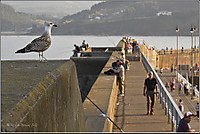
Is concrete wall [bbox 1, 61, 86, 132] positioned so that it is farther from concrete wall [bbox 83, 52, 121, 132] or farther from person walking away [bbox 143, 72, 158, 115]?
person walking away [bbox 143, 72, 158, 115]

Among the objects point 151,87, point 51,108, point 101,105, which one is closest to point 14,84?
point 51,108

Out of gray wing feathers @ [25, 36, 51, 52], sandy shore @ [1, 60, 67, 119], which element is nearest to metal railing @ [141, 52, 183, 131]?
gray wing feathers @ [25, 36, 51, 52]

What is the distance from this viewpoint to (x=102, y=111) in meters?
6.79

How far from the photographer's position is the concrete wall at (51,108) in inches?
80.7

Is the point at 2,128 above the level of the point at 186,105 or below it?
above

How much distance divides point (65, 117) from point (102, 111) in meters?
3.49

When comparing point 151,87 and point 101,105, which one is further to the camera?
point 151,87

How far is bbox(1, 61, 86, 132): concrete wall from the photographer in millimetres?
2051

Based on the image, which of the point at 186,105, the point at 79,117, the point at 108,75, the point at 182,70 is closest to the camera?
the point at 79,117

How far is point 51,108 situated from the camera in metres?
2.76

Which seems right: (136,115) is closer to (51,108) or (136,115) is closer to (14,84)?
(51,108)

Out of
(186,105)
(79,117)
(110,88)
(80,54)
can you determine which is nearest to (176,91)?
(186,105)

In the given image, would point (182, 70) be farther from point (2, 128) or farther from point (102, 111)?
point (2, 128)

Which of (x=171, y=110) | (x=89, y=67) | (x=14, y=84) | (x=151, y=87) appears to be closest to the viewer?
(x=14, y=84)
